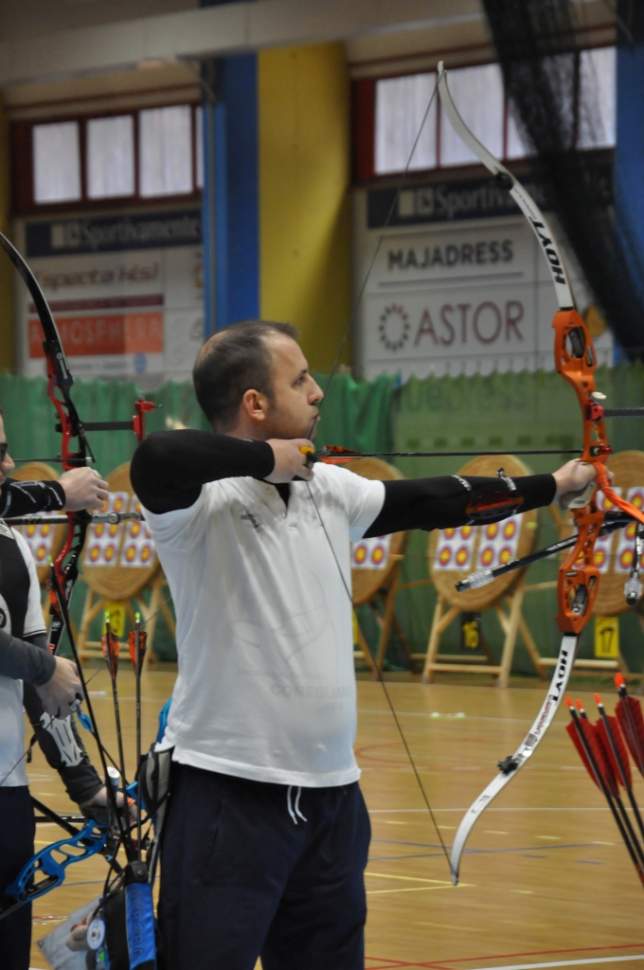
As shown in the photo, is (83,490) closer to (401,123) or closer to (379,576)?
(379,576)

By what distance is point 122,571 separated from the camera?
1105 cm

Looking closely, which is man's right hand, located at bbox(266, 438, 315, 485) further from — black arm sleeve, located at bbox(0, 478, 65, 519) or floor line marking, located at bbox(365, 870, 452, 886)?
floor line marking, located at bbox(365, 870, 452, 886)

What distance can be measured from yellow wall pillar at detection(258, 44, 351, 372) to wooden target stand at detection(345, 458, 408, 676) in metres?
3.45

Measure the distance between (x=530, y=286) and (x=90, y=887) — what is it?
32.8 feet

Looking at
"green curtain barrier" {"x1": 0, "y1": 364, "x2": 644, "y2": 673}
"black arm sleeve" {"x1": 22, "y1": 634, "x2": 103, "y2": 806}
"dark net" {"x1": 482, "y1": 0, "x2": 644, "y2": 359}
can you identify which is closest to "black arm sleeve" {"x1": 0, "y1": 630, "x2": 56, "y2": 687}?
"black arm sleeve" {"x1": 22, "y1": 634, "x2": 103, "y2": 806}

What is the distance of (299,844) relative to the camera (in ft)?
7.11

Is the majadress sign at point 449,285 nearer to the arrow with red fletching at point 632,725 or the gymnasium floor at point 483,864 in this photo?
the gymnasium floor at point 483,864

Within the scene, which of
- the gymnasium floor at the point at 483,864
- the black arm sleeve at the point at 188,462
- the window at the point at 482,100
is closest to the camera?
the black arm sleeve at the point at 188,462

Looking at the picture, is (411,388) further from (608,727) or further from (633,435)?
(608,727)

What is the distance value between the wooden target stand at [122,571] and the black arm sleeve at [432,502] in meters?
8.31

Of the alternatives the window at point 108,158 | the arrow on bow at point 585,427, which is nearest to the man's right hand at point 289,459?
the arrow on bow at point 585,427

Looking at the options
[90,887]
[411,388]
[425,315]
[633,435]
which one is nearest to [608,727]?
[90,887]

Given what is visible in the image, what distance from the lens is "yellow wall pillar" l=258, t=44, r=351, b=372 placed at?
13.5m

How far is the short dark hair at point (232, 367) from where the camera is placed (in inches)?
89.0
